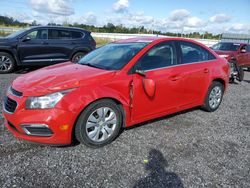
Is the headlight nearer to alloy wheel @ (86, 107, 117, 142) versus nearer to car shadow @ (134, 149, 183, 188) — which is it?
alloy wheel @ (86, 107, 117, 142)

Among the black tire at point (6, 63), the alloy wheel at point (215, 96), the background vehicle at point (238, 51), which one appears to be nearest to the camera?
the alloy wheel at point (215, 96)

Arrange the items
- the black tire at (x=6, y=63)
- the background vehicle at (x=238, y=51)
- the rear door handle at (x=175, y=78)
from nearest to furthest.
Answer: the rear door handle at (x=175, y=78)
the black tire at (x=6, y=63)
the background vehicle at (x=238, y=51)

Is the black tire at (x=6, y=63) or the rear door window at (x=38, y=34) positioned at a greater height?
the rear door window at (x=38, y=34)

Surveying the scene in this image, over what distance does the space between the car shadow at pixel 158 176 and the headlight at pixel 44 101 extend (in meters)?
1.43

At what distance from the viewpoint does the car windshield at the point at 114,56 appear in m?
3.81

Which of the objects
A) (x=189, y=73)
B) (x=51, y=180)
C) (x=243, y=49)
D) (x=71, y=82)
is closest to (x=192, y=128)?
(x=189, y=73)

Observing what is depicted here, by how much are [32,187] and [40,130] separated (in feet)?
2.48

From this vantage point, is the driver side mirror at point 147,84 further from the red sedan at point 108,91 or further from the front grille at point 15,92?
the front grille at point 15,92

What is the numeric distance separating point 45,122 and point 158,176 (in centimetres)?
156

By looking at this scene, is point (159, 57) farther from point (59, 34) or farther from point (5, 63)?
point (5, 63)

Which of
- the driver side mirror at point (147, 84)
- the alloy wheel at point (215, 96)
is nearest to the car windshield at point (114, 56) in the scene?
the driver side mirror at point (147, 84)

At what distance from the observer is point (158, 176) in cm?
286

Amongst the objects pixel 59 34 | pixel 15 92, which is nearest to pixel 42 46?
pixel 59 34

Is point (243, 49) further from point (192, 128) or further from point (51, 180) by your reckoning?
point (51, 180)
